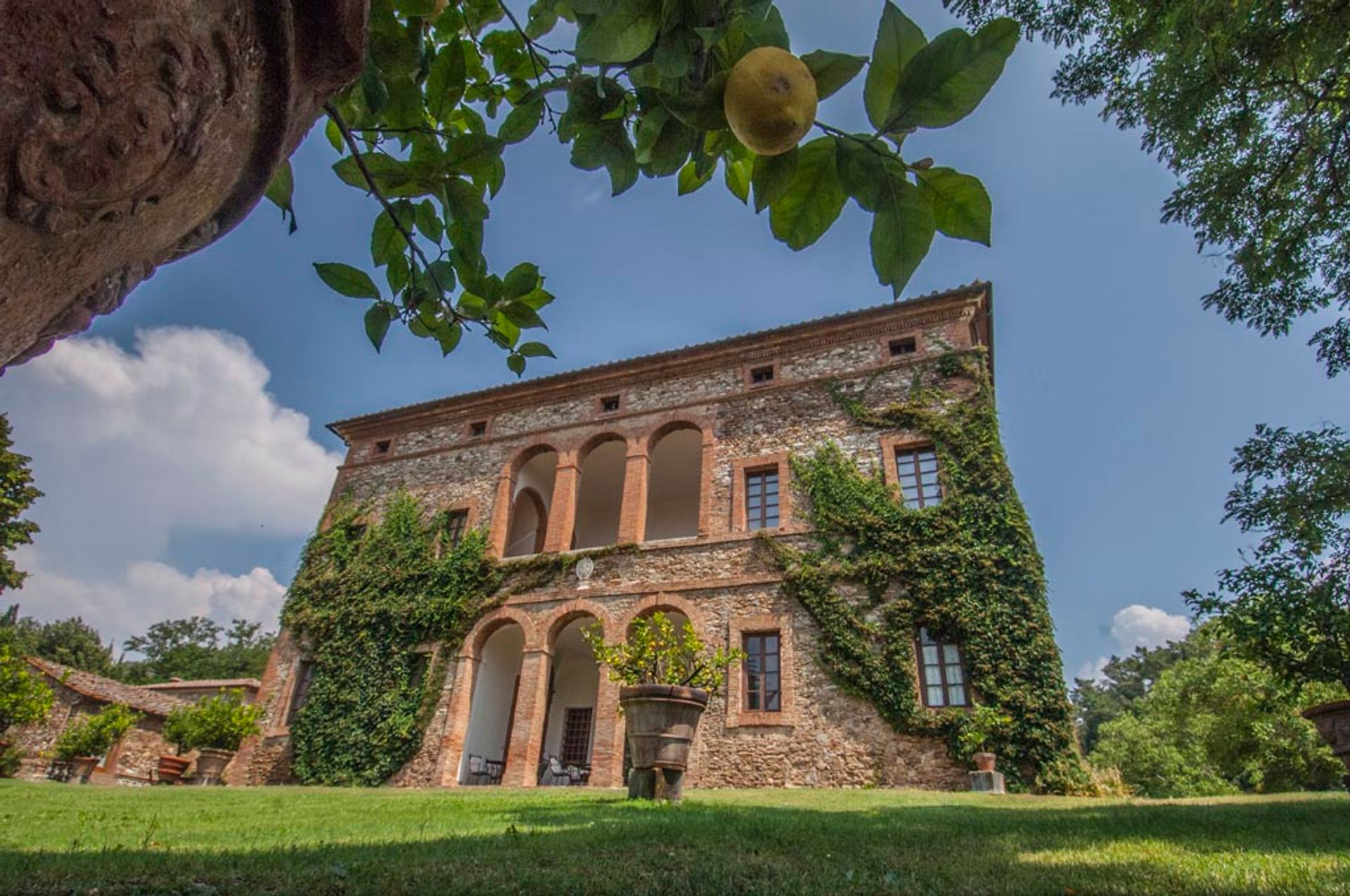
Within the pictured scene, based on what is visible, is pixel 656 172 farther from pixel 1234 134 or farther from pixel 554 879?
pixel 1234 134

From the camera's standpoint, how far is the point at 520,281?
53.9 inches

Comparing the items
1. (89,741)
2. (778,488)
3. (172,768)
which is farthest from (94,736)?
(778,488)

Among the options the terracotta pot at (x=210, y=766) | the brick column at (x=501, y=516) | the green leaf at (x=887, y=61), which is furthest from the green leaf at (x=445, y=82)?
the terracotta pot at (x=210, y=766)

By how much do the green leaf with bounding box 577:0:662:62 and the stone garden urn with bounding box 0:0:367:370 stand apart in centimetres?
25

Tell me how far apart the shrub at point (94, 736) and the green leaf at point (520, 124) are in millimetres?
19420

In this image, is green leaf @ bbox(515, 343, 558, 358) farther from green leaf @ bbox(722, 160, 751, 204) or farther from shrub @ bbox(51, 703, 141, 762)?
shrub @ bbox(51, 703, 141, 762)

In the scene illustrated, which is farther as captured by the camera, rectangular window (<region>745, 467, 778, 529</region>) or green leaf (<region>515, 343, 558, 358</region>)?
rectangular window (<region>745, 467, 778, 529</region>)

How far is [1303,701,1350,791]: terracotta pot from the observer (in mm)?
6887

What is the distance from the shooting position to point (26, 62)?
444 mm

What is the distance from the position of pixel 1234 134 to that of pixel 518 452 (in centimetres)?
1371

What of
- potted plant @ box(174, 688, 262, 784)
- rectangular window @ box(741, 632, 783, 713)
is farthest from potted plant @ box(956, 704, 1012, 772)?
potted plant @ box(174, 688, 262, 784)

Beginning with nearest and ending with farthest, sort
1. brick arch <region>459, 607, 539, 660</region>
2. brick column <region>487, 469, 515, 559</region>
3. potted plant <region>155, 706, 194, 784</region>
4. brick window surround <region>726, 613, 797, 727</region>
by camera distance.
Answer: brick window surround <region>726, 613, 797, 727</region>, brick arch <region>459, 607, 539, 660</region>, potted plant <region>155, 706, 194, 784</region>, brick column <region>487, 469, 515, 559</region>

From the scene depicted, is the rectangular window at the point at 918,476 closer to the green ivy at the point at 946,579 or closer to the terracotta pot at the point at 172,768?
the green ivy at the point at 946,579

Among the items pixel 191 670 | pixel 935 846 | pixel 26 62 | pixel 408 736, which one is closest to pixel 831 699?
pixel 935 846
